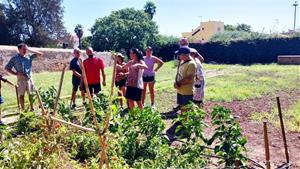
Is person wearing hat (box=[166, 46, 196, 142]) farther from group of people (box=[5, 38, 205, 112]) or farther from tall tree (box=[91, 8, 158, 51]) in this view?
tall tree (box=[91, 8, 158, 51])

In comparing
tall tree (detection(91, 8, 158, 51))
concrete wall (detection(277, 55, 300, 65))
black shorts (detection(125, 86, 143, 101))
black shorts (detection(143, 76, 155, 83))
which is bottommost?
concrete wall (detection(277, 55, 300, 65))

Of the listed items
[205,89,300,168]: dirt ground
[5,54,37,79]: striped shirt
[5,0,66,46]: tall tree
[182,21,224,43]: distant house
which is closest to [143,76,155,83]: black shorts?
[205,89,300,168]: dirt ground

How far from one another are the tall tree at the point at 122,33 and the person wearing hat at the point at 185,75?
101 ft

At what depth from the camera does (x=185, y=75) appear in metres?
6.89

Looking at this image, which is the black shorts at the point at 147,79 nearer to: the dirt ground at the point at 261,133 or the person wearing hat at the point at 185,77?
the dirt ground at the point at 261,133

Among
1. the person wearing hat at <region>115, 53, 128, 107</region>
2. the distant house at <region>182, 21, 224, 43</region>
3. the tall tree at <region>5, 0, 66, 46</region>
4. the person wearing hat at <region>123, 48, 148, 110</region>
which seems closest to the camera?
the person wearing hat at <region>123, 48, 148, 110</region>

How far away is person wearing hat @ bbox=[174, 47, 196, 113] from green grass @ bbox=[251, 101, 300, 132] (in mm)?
2392

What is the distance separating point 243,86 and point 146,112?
9697 millimetres

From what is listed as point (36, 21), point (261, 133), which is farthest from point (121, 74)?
point (36, 21)

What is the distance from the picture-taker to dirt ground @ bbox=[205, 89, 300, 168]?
6.05 metres

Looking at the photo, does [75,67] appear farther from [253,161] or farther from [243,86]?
[243,86]

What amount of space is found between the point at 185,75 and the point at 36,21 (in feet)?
116

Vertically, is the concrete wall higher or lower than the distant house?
lower

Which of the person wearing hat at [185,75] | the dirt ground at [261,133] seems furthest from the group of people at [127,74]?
the dirt ground at [261,133]
